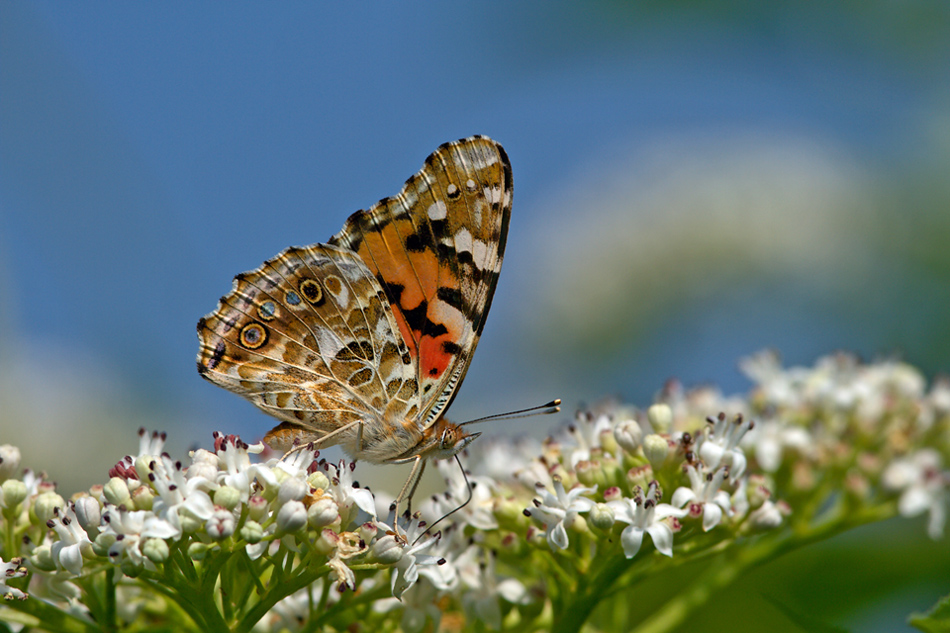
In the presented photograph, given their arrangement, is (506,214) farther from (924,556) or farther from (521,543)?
(924,556)

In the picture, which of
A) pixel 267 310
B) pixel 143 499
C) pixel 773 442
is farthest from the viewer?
pixel 773 442

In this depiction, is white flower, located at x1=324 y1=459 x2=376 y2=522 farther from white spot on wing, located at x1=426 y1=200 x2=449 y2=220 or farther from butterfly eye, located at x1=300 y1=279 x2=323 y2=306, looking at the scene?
white spot on wing, located at x1=426 y1=200 x2=449 y2=220

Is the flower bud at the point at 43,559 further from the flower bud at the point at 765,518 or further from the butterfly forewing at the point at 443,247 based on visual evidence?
the flower bud at the point at 765,518

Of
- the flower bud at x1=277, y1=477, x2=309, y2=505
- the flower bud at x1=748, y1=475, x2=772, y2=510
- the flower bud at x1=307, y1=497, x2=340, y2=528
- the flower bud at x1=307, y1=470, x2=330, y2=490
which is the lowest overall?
the flower bud at x1=307, y1=497, x2=340, y2=528

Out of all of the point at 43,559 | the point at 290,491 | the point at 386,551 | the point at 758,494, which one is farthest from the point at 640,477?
the point at 43,559

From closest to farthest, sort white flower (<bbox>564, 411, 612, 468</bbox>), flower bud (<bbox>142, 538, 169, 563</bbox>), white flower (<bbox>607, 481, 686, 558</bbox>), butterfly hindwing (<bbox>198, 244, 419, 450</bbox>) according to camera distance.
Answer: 1. flower bud (<bbox>142, 538, 169, 563</bbox>)
2. white flower (<bbox>607, 481, 686, 558</bbox>)
3. white flower (<bbox>564, 411, 612, 468</bbox>)
4. butterfly hindwing (<bbox>198, 244, 419, 450</bbox>)

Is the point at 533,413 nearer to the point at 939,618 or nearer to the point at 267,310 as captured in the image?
the point at 267,310

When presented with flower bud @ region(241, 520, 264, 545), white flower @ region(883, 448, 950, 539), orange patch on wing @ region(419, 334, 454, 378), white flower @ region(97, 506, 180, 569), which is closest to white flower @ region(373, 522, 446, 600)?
flower bud @ region(241, 520, 264, 545)

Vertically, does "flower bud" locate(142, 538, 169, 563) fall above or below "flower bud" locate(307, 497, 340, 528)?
below
